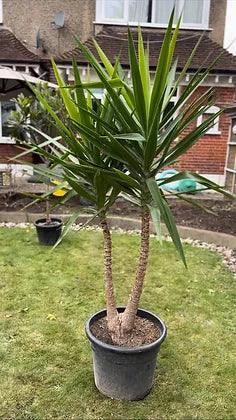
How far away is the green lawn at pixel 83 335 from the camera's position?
7.90 feet

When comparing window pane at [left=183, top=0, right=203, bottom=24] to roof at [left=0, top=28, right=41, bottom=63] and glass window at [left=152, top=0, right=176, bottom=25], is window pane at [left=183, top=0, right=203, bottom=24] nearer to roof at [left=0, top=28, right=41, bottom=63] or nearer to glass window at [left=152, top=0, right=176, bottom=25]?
glass window at [left=152, top=0, right=176, bottom=25]

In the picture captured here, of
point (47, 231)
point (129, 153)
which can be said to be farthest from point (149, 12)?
point (129, 153)

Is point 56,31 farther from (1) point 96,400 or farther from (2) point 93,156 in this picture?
(1) point 96,400

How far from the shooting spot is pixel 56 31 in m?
11.6

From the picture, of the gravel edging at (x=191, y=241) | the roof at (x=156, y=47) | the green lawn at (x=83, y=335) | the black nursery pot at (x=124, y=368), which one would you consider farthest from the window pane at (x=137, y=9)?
the black nursery pot at (x=124, y=368)

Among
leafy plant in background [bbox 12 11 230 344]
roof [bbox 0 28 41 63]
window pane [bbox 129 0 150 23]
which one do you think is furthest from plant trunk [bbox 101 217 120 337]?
window pane [bbox 129 0 150 23]

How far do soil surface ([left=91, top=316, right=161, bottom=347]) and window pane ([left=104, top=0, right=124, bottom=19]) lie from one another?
11.2 metres

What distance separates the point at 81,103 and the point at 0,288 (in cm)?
261

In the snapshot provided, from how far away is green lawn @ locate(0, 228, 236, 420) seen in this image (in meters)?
2.41

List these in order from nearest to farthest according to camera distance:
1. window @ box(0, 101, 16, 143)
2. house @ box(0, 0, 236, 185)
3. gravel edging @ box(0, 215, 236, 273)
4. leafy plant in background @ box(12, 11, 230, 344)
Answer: leafy plant in background @ box(12, 11, 230, 344) → gravel edging @ box(0, 215, 236, 273) → window @ box(0, 101, 16, 143) → house @ box(0, 0, 236, 185)

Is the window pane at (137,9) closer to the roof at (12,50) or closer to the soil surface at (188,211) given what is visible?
the roof at (12,50)

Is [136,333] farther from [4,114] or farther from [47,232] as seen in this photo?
[4,114]

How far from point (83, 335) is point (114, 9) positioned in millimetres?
11121

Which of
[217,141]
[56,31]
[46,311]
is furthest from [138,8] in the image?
[46,311]
